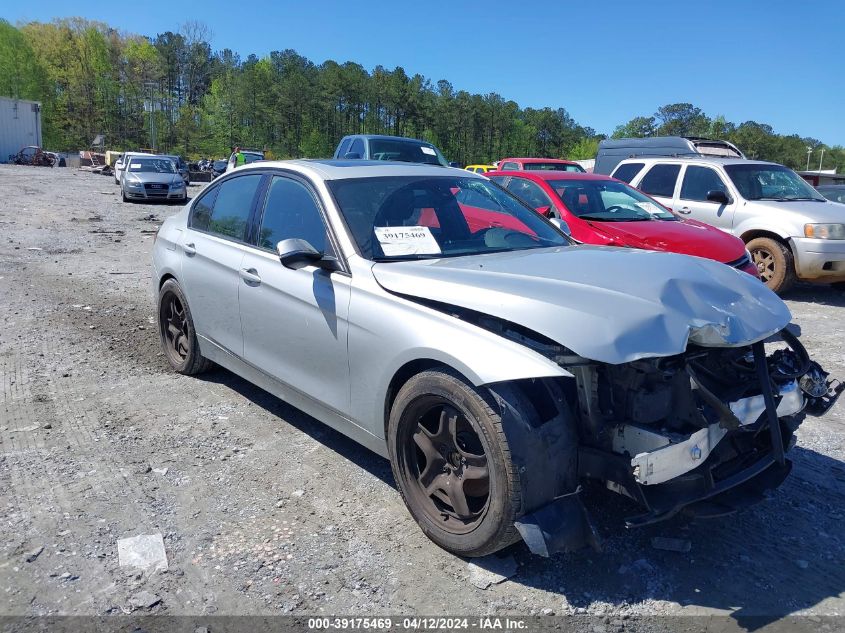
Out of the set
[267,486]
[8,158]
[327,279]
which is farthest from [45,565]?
[8,158]

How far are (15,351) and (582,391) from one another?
17.8ft

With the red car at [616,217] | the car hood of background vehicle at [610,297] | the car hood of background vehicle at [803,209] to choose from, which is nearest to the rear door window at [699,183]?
the car hood of background vehicle at [803,209]

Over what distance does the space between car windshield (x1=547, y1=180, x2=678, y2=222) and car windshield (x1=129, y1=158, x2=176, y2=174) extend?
18.5m

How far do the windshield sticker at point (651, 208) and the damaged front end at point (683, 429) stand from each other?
18.4 feet

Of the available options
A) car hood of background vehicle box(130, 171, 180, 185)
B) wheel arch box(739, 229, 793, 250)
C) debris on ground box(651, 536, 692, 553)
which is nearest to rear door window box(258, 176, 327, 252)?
debris on ground box(651, 536, 692, 553)

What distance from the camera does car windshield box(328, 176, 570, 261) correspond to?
3738 millimetres

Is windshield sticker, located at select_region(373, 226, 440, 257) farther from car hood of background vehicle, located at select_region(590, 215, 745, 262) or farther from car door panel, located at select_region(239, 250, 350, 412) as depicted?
car hood of background vehicle, located at select_region(590, 215, 745, 262)

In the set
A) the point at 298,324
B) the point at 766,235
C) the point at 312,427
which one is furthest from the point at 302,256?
the point at 766,235

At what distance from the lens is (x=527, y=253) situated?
380 cm

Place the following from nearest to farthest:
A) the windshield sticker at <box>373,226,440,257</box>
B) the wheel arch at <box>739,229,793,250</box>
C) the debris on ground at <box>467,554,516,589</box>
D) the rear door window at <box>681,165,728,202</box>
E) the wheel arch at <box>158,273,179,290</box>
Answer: the debris on ground at <box>467,554,516,589</box> < the windshield sticker at <box>373,226,440,257</box> < the wheel arch at <box>158,273,179,290</box> < the wheel arch at <box>739,229,793,250</box> < the rear door window at <box>681,165,728,202</box>

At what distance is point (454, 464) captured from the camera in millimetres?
3059

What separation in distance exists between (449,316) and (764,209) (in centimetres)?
804

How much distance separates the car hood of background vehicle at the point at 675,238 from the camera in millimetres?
7383

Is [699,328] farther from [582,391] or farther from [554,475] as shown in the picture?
[554,475]
